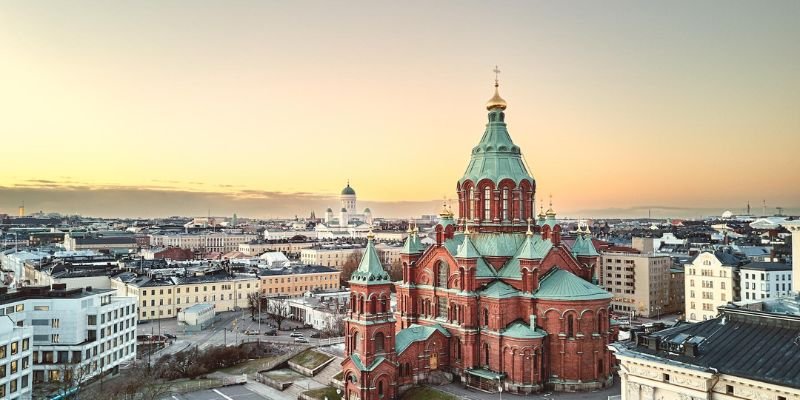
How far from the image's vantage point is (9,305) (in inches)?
2391

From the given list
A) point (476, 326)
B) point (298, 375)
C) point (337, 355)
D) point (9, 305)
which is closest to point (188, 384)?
point (298, 375)

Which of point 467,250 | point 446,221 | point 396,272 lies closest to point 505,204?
point 446,221

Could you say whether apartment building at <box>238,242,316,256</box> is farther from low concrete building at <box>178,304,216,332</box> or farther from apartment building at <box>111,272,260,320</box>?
low concrete building at <box>178,304,216,332</box>

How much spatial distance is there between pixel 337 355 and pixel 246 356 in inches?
614

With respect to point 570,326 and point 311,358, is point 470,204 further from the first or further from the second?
point 311,358

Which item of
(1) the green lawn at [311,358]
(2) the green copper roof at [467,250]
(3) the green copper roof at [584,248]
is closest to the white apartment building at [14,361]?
(1) the green lawn at [311,358]

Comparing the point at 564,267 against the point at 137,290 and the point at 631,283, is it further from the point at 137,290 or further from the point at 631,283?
the point at 137,290

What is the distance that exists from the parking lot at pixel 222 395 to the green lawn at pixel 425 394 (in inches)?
592

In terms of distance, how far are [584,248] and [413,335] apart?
19.3 m

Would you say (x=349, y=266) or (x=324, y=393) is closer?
(x=324, y=393)

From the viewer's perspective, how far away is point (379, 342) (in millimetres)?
49500

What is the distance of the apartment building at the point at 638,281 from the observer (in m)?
95.9

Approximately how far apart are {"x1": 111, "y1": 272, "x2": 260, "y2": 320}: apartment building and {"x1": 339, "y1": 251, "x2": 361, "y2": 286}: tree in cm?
2957

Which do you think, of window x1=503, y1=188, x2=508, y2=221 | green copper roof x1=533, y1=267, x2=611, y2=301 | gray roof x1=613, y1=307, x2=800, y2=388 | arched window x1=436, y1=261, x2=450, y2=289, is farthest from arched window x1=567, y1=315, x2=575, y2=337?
gray roof x1=613, y1=307, x2=800, y2=388
